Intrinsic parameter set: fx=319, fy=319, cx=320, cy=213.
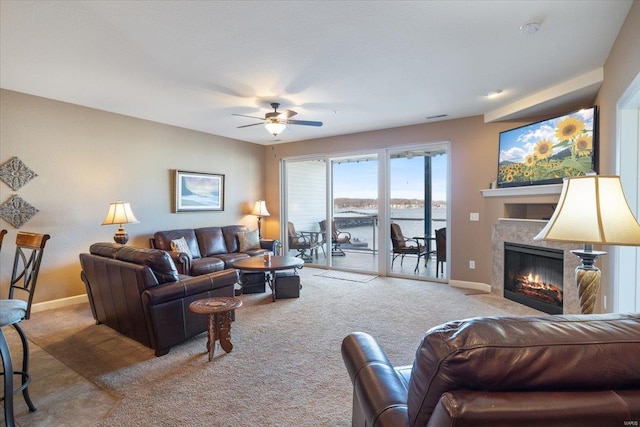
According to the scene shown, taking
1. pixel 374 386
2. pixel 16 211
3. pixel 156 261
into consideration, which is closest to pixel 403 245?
pixel 156 261

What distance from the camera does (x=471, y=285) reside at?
4941 mm

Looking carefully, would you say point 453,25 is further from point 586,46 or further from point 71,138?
point 71,138

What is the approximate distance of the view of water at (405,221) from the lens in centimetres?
562

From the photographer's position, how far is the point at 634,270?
2561 millimetres

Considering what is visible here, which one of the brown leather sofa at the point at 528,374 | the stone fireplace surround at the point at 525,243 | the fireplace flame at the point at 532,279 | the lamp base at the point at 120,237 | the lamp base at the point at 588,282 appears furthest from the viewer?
the lamp base at the point at 120,237

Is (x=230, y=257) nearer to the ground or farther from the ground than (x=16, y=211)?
nearer to the ground

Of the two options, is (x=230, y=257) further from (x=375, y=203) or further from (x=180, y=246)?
(x=375, y=203)

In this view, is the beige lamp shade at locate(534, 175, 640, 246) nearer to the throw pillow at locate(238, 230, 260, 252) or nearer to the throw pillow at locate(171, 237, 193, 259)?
the throw pillow at locate(171, 237, 193, 259)

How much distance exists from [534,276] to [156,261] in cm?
442

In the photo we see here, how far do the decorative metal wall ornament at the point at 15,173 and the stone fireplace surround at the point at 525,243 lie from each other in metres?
A: 5.89

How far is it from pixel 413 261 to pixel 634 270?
13.2 feet

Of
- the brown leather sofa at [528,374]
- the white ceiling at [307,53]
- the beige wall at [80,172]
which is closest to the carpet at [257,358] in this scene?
the beige wall at [80,172]

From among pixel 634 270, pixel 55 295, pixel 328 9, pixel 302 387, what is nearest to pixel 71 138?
pixel 55 295

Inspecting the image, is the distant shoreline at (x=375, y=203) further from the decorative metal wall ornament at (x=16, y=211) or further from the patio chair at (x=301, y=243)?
the decorative metal wall ornament at (x=16, y=211)
